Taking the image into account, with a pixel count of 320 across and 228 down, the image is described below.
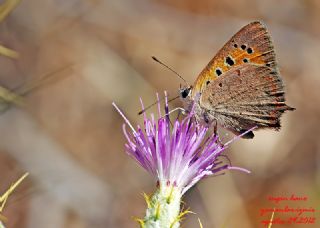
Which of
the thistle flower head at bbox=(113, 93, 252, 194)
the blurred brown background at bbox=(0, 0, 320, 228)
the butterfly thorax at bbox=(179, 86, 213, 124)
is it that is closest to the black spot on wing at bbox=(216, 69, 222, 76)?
the butterfly thorax at bbox=(179, 86, 213, 124)

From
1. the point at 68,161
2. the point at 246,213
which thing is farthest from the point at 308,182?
the point at 68,161

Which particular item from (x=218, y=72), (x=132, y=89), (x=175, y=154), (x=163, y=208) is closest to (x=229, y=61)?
(x=218, y=72)

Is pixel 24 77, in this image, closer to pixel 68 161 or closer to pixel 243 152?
pixel 68 161

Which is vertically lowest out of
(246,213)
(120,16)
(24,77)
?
(246,213)

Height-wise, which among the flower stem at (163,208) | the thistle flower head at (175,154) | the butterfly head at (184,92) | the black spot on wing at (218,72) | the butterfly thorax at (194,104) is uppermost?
the black spot on wing at (218,72)

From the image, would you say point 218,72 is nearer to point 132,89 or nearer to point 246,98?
point 246,98

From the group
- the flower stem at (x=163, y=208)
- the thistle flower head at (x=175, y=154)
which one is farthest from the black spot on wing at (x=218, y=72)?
the flower stem at (x=163, y=208)

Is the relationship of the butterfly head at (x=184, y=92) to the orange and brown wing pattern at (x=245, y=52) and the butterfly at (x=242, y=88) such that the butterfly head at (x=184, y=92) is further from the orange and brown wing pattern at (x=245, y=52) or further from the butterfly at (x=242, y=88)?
the orange and brown wing pattern at (x=245, y=52)
